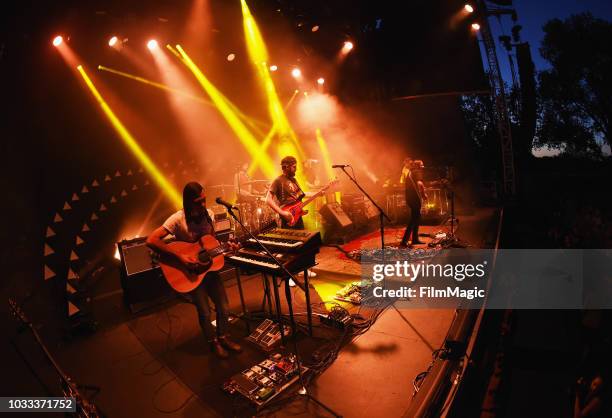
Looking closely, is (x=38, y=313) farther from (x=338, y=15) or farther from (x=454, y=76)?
(x=454, y=76)

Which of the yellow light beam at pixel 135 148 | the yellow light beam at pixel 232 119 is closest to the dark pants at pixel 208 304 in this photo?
the yellow light beam at pixel 135 148

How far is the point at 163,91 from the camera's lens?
30.8ft

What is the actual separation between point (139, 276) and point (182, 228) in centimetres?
245

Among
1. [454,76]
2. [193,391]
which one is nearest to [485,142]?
[454,76]

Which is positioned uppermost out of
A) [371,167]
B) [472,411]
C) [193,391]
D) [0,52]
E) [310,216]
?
[0,52]

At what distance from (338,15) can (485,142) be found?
670 inches

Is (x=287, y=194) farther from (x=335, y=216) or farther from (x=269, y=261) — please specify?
(x=335, y=216)

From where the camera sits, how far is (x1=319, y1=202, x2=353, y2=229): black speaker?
29.9 feet

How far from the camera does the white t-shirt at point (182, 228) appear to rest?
366 cm

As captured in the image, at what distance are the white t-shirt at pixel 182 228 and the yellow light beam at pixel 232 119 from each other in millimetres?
7192

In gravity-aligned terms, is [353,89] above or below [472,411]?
above

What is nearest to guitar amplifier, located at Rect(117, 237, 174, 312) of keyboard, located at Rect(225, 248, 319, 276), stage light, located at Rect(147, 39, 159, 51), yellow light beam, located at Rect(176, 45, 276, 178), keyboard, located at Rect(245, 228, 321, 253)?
keyboard, located at Rect(225, 248, 319, 276)

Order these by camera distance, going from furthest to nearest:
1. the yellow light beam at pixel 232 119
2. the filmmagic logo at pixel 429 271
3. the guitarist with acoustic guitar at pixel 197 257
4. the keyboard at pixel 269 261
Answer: the yellow light beam at pixel 232 119, the filmmagic logo at pixel 429 271, the guitarist with acoustic guitar at pixel 197 257, the keyboard at pixel 269 261

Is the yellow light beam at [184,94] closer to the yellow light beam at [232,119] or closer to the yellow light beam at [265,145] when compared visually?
the yellow light beam at [232,119]
